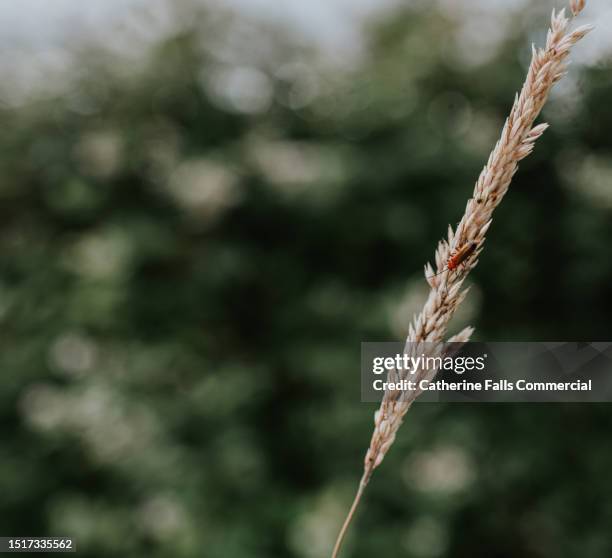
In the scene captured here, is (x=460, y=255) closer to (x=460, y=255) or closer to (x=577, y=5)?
(x=460, y=255)

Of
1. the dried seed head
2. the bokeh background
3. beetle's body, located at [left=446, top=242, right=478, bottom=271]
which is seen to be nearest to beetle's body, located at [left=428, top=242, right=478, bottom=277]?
beetle's body, located at [left=446, top=242, right=478, bottom=271]

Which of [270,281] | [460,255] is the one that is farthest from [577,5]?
[270,281]

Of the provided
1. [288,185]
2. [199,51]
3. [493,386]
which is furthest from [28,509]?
[199,51]

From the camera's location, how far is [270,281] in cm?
365

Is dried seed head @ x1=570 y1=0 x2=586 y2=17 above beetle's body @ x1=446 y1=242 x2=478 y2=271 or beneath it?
above

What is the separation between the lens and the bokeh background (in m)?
3.00

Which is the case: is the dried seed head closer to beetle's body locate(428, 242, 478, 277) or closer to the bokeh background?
beetle's body locate(428, 242, 478, 277)

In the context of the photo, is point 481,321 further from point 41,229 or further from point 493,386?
point 41,229

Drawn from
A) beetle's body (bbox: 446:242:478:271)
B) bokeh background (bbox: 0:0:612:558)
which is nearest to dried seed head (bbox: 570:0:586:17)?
beetle's body (bbox: 446:242:478:271)

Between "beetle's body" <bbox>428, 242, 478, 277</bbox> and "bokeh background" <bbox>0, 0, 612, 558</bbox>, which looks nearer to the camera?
"beetle's body" <bbox>428, 242, 478, 277</bbox>

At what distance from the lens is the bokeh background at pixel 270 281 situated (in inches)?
118

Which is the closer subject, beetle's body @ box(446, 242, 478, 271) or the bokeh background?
beetle's body @ box(446, 242, 478, 271)

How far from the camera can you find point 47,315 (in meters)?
3.42

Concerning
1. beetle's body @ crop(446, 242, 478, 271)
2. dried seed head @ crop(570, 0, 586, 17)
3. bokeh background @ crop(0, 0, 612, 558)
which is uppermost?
bokeh background @ crop(0, 0, 612, 558)
